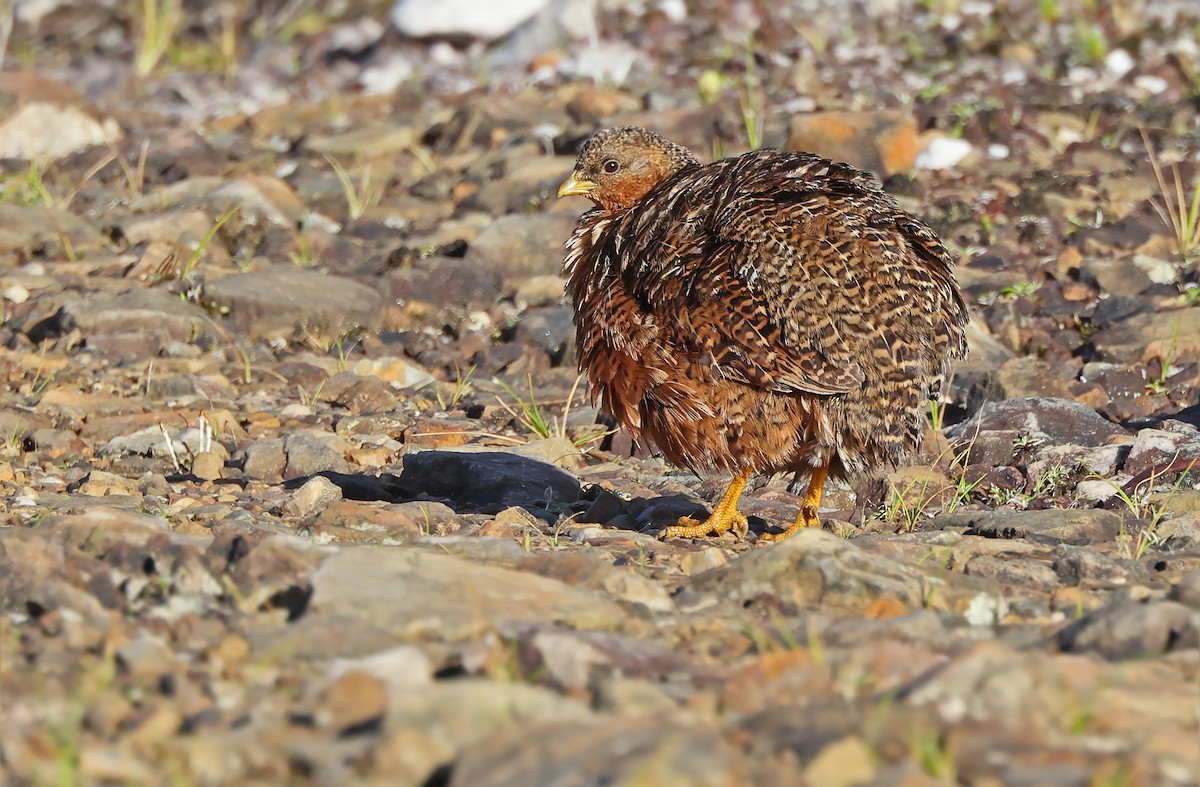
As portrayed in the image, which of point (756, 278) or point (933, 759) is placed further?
point (756, 278)

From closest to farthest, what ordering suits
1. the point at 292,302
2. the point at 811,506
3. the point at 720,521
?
the point at 720,521 < the point at 811,506 < the point at 292,302

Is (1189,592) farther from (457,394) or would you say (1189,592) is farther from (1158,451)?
(457,394)

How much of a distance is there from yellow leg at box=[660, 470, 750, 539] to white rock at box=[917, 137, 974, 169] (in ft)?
18.3

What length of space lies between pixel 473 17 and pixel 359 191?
16.1 ft

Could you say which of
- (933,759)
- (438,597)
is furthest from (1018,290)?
(933,759)

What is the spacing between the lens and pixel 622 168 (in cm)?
765

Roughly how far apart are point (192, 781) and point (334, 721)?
374 millimetres

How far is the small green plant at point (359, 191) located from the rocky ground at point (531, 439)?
41 mm

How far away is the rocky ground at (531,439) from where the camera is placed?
362 centimetres

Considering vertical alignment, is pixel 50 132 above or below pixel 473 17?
below

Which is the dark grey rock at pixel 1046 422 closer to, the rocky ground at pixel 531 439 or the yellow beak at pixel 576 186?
the rocky ground at pixel 531 439

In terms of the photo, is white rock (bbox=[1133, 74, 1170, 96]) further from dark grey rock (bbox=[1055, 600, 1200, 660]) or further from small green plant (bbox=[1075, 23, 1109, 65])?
dark grey rock (bbox=[1055, 600, 1200, 660])

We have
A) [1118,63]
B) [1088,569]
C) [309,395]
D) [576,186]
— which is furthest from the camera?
[1118,63]

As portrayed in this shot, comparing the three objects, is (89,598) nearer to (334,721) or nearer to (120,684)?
(120,684)
